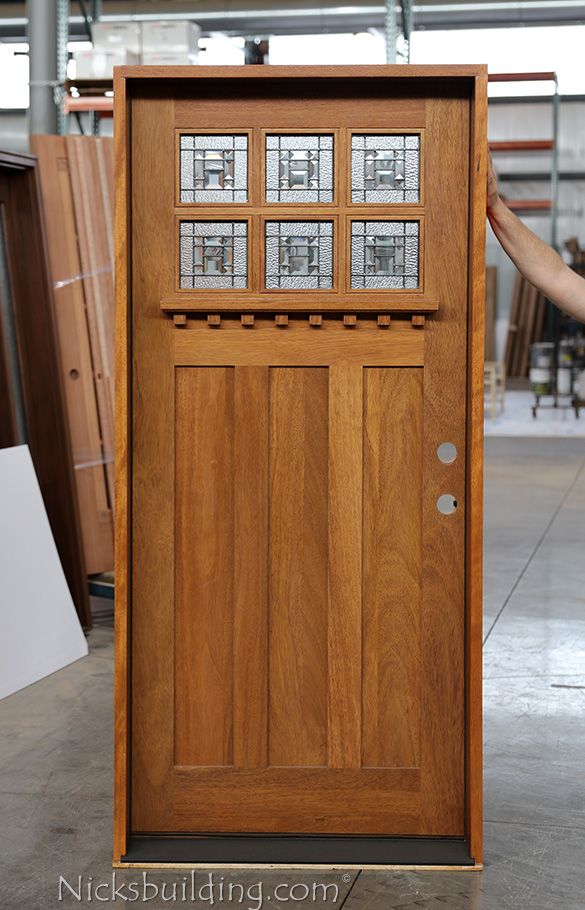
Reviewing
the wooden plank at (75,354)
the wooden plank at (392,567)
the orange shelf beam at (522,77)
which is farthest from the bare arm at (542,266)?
the orange shelf beam at (522,77)

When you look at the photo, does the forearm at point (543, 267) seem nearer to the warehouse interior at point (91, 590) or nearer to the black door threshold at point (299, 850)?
the warehouse interior at point (91, 590)

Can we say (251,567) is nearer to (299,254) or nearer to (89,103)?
(299,254)

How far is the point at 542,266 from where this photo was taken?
9.89ft

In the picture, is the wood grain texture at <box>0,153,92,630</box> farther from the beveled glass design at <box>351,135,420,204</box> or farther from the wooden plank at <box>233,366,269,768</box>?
the beveled glass design at <box>351,135,420,204</box>

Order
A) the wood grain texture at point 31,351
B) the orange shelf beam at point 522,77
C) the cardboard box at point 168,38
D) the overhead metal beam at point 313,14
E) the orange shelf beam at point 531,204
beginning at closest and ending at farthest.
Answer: the wood grain texture at point 31,351 → the cardboard box at point 168,38 → the orange shelf beam at point 522,77 → the overhead metal beam at point 313,14 → the orange shelf beam at point 531,204

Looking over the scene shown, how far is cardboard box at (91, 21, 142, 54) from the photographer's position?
9125 millimetres

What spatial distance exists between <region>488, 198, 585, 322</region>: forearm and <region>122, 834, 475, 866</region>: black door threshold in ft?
4.59

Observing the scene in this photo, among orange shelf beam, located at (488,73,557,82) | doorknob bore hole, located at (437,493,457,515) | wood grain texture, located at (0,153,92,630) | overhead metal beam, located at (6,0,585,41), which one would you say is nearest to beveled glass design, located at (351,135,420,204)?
doorknob bore hole, located at (437,493,457,515)

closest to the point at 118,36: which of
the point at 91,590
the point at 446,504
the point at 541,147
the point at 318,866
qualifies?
the point at 91,590

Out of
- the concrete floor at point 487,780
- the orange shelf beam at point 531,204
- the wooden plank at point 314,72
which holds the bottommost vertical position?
the concrete floor at point 487,780

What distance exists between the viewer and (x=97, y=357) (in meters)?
5.59

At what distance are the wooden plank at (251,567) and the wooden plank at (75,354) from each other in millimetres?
2621

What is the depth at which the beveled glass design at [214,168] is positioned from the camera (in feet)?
9.28

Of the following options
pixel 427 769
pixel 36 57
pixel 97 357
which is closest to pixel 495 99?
pixel 36 57
